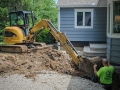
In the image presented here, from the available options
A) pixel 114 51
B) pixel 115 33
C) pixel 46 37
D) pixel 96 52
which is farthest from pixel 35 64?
pixel 46 37

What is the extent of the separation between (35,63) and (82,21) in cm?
712

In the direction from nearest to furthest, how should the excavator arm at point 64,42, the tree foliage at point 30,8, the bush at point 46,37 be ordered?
the excavator arm at point 64,42 < the bush at point 46,37 < the tree foliage at point 30,8

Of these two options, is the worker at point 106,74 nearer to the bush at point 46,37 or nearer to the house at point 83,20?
the house at point 83,20

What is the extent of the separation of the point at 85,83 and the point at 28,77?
1903mm

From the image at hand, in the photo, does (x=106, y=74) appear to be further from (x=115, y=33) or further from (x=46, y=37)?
(x=46, y=37)

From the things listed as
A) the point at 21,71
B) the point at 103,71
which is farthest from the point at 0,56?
the point at 103,71

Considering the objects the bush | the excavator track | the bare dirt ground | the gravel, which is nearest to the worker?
the gravel

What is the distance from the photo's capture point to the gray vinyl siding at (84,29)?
49.2 ft

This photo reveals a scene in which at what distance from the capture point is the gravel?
247 inches

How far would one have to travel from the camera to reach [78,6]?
14828mm

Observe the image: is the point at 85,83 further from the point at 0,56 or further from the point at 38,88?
the point at 0,56

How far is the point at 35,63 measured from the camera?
8.95 metres

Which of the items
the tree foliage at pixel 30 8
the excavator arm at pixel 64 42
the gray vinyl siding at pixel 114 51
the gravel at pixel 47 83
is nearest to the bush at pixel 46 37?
the tree foliage at pixel 30 8

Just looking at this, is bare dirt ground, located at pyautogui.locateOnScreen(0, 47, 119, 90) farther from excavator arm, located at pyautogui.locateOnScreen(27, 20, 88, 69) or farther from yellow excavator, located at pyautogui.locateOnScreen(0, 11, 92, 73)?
yellow excavator, located at pyautogui.locateOnScreen(0, 11, 92, 73)
